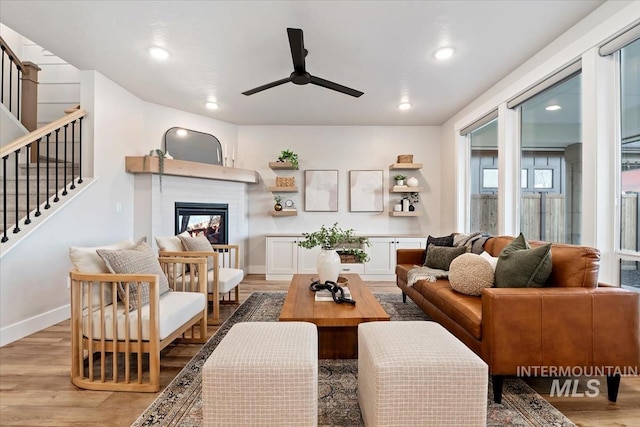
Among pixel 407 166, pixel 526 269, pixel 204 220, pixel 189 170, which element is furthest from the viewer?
pixel 407 166

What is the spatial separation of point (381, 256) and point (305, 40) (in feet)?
11.0

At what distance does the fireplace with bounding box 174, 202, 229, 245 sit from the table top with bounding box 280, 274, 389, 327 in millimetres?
2469

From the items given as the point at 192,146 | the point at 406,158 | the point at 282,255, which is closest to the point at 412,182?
the point at 406,158

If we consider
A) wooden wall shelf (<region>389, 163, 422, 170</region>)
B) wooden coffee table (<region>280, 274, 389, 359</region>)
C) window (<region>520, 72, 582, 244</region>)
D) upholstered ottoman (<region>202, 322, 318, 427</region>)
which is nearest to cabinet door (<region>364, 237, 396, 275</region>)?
wooden wall shelf (<region>389, 163, 422, 170</region>)

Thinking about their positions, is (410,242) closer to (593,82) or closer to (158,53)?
(593,82)

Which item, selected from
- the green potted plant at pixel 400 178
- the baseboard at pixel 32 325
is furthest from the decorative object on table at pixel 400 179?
the baseboard at pixel 32 325

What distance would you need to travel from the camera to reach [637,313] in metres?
1.73

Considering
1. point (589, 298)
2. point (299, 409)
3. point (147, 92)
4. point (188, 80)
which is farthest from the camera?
point (147, 92)

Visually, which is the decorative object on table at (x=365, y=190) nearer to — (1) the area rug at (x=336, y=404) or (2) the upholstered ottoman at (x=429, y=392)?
(1) the area rug at (x=336, y=404)

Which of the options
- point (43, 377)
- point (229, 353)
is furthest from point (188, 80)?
point (229, 353)

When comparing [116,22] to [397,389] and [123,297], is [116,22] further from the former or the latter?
[397,389]

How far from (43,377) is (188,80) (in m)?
3.05

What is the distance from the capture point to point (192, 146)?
4840mm

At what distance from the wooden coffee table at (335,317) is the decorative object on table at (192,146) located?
128 inches
